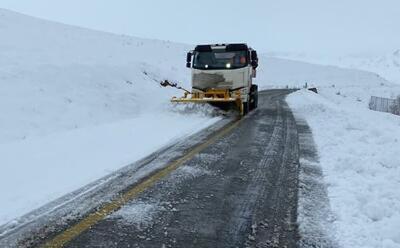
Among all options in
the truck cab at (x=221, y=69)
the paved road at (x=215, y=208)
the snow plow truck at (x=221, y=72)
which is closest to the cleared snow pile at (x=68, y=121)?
the paved road at (x=215, y=208)

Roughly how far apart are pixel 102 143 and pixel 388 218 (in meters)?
6.66

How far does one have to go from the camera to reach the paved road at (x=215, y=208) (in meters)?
4.57

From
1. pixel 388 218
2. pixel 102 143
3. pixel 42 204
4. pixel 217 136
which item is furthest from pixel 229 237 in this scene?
pixel 217 136

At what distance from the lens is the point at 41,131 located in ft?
35.4

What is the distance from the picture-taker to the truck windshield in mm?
16875

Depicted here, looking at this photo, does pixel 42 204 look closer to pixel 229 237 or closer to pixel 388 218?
pixel 229 237

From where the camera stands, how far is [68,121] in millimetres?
12281

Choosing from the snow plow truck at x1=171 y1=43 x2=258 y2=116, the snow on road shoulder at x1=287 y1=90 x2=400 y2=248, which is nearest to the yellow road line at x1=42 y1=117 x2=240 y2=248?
the snow on road shoulder at x1=287 y1=90 x2=400 y2=248

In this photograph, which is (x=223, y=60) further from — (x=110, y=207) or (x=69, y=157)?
(x=110, y=207)

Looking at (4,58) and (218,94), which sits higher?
(4,58)

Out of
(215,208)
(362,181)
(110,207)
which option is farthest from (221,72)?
(110,207)

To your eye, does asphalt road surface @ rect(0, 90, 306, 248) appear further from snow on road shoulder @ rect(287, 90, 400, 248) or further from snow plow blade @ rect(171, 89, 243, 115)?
snow plow blade @ rect(171, 89, 243, 115)

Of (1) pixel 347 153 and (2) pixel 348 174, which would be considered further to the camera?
(1) pixel 347 153

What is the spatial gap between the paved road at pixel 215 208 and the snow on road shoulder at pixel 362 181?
1.87 feet
